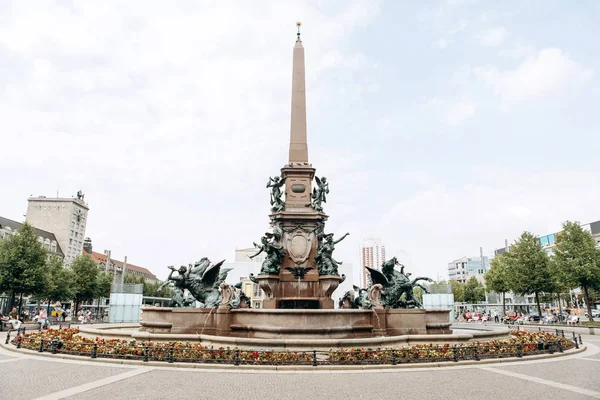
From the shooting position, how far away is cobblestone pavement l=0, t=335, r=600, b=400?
8781 mm

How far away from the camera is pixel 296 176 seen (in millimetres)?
21953

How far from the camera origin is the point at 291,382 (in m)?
10.1

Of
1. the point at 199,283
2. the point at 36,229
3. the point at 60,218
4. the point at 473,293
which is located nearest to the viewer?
the point at 199,283

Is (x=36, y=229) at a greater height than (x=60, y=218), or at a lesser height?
lesser

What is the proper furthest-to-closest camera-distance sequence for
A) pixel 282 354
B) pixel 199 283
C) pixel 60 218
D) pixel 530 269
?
1. pixel 60 218
2. pixel 530 269
3. pixel 199 283
4. pixel 282 354

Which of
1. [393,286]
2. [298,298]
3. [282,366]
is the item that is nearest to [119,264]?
[298,298]

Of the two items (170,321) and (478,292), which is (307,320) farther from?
(478,292)

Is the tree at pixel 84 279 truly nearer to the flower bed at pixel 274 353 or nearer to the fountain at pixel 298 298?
the fountain at pixel 298 298

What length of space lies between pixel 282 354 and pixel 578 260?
36.8 metres

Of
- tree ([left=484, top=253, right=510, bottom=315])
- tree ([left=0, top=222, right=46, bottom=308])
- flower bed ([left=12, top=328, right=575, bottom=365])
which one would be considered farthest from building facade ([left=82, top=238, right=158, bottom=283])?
flower bed ([left=12, top=328, right=575, bottom=365])

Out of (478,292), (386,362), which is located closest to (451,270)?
(478,292)

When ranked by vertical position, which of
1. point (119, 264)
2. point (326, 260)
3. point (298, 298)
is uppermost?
point (119, 264)

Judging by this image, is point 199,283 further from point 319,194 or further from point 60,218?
point 60,218

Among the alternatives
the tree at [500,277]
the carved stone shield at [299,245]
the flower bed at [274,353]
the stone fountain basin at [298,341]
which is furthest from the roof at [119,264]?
the flower bed at [274,353]
